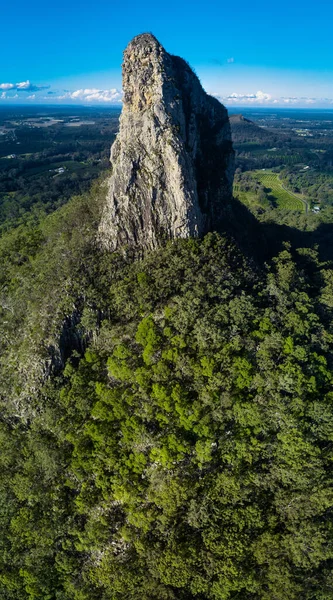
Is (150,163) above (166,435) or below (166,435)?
above

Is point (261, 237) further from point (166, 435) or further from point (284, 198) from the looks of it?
point (284, 198)

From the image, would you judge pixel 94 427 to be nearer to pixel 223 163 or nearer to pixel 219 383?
pixel 219 383

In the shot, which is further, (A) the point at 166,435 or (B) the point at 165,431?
(B) the point at 165,431

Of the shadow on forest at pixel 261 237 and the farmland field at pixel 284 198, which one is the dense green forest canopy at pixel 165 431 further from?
the farmland field at pixel 284 198

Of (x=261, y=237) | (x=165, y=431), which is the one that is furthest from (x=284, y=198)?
(x=165, y=431)

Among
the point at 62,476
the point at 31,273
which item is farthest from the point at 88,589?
the point at 31,273

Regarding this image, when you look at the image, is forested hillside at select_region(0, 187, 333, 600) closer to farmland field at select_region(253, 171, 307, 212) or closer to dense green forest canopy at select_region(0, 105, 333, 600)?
dense green forest canopy at select_region(0, 105, 333, 600)
